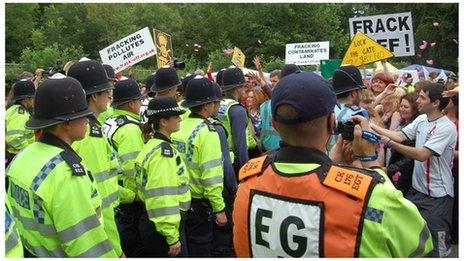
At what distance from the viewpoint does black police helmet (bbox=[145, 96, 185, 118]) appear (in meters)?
4.78

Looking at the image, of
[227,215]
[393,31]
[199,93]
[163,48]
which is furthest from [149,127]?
[163,48]

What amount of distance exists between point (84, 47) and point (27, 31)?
17.0ft

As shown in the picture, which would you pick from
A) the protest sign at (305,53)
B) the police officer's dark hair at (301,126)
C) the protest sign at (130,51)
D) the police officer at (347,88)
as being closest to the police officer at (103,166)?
the police officer at (347,88)

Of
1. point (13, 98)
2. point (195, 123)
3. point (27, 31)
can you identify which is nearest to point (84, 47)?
point (27, 31)

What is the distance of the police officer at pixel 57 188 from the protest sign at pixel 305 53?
10761 mm

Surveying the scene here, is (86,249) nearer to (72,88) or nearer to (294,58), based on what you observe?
(72,88)

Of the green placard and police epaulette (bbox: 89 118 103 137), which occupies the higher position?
police epaulette (bbox: 89 118 103 137)

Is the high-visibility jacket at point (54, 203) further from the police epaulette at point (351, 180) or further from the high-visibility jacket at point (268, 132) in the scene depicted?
the high-visibility jacket at point (268, 132)

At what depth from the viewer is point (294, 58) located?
13.8m

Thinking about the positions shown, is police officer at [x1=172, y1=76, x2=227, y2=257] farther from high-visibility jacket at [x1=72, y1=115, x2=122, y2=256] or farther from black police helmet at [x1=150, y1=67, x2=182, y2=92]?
high-visibility jacket at [x1=72, y1=115, x2=122, y2=256]

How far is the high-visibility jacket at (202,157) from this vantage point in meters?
5.35

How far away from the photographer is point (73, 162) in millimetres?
3105

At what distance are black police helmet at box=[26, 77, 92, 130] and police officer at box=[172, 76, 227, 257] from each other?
7.01 ft

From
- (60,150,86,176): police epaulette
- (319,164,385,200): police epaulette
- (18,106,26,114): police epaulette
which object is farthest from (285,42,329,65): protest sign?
(319,164,385,200): police epaulette
